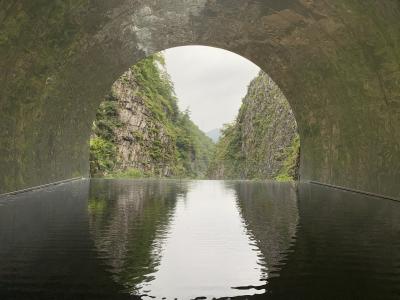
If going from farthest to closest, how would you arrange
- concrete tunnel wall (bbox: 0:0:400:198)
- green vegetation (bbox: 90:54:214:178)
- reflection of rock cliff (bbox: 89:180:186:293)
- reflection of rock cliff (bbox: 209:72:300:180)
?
reflection of rock cliff (bbox: 209:72:300:180) < green vegetation (bbox: 90:54:214:178) < concrete tunnel wall (bbox: 0:0:400:198) < reflection of rock cliff (bbox: 89:180:186:293)

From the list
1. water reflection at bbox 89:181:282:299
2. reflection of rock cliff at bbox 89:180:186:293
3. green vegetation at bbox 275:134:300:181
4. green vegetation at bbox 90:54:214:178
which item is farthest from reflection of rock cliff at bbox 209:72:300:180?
water reflection at bbox 89:181:282:299

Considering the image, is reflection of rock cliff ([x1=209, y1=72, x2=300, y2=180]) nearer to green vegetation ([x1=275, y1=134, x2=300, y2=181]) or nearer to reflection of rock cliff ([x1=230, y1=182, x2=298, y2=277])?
green vegetation ([x1=275, y1=134, x2=300, y2=181])

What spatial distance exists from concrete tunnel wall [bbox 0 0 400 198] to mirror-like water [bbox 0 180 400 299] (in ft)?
9.22

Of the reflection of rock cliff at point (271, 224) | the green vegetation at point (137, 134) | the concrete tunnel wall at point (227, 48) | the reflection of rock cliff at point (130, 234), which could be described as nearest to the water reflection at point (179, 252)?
the reflection of rock cliff at point (130, 234)

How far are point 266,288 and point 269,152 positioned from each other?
43.7 metres

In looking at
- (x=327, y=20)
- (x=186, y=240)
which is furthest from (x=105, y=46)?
(x=186, y=240)

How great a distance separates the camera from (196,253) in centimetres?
548

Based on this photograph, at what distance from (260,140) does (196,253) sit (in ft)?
158

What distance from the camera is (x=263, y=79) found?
56406 mm

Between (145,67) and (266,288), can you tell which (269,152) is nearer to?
(145,67)

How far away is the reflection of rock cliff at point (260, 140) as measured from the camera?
138 ft

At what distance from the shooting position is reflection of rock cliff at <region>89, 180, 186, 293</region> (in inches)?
182

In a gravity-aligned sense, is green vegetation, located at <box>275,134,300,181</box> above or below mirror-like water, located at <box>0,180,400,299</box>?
above

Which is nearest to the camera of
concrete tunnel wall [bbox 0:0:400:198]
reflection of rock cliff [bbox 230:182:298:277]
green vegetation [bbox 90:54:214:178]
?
reflection of rock cliff [bbox 230:182:298:277]
